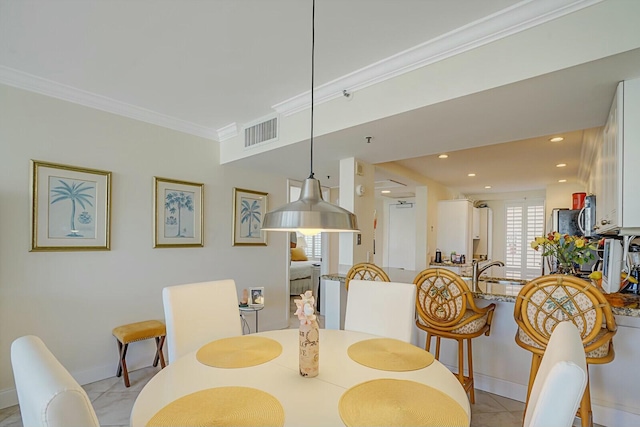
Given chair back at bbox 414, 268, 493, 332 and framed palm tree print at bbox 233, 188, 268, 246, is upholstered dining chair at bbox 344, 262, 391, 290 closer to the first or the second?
chair back at bbox 414, 268, 493, 332

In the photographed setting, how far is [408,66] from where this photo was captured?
83.8 inches

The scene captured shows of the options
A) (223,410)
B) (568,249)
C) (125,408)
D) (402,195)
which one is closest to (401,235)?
(402,195)

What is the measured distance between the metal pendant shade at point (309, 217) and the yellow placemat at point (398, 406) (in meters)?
0.61

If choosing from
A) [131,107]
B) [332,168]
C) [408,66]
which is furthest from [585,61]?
[131,107]

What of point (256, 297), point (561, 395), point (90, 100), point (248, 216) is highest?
point (90, 100)

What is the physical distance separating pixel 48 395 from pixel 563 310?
2.31 meters

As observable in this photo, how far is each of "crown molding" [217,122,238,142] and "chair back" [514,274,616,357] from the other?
120 inches

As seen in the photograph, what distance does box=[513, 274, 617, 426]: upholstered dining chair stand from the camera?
1.75 m

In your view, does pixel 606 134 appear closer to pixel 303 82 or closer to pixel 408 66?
pixel 408 66

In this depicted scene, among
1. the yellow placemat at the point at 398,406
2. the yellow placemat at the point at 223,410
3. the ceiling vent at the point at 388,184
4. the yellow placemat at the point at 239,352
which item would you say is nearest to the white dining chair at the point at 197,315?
the yellow placemat at the point at 239,352

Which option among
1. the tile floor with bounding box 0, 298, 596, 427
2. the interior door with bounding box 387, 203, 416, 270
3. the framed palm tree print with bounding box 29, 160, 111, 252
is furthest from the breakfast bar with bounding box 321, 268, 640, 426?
the interior door with bounding box 387, 203, 416, 270

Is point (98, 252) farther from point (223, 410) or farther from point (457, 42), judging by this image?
point (457, 42)

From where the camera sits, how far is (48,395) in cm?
68

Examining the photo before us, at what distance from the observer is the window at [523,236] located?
22.7 feet
